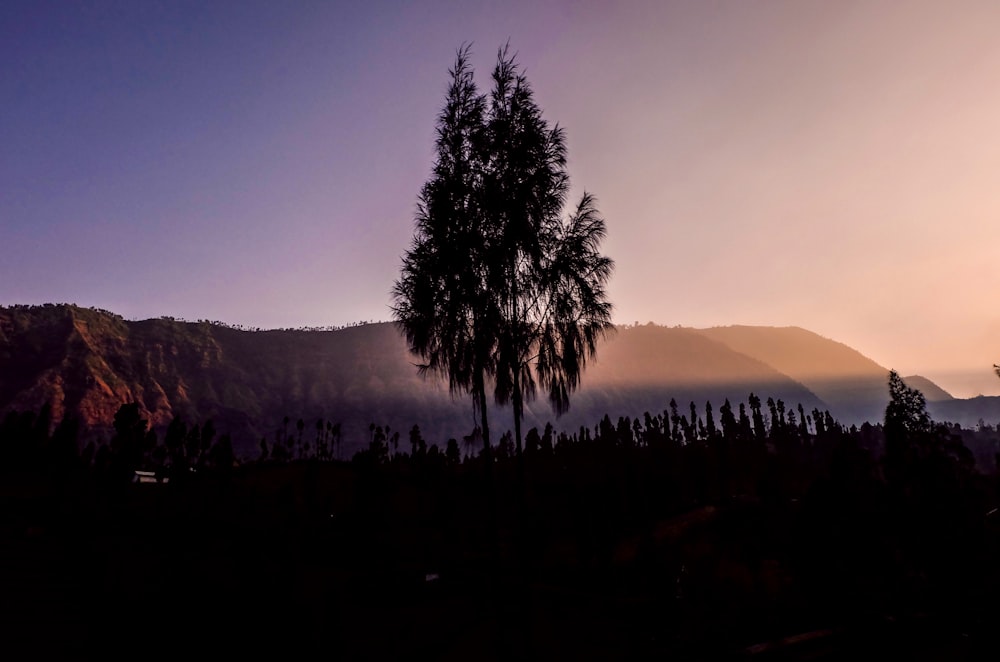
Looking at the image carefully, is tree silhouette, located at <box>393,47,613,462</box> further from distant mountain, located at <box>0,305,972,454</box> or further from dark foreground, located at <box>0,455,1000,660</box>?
distant mountain, located at <box>0,305,972,454</box>

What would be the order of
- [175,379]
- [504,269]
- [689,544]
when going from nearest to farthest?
[504,269]
[689,544]
[175,379]

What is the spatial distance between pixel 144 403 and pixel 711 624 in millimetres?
166558

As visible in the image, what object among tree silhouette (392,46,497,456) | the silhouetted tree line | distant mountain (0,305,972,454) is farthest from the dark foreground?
distant mountain (0,305,972,454)

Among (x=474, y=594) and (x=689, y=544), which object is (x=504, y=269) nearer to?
(x=474, y=594)

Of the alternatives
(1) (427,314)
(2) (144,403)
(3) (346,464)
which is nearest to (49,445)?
(3) (346,464)

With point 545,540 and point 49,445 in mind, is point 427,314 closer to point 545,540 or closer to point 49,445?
point 545,540

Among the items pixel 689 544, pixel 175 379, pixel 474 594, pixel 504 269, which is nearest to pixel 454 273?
pixel 504 269

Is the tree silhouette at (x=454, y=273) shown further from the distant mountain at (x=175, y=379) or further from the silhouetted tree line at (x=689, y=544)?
the distant mountain at (x=175, y=379)

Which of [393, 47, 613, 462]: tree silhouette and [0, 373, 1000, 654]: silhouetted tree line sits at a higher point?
[393, 47, 613, 462]: tree silhouette

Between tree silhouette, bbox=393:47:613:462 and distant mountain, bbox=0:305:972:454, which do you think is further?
distant mountain, bbox=0:305:972:454

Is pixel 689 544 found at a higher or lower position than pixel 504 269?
lower

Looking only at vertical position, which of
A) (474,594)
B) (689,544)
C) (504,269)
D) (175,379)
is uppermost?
(175,379)

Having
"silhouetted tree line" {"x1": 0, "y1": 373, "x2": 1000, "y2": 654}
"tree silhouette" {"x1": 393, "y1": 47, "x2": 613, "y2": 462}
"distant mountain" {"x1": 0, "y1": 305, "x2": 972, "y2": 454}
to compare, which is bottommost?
"silhouetted tree line" {"x1": 0, "y1": 373, "x2": 1000, "y2": 654}

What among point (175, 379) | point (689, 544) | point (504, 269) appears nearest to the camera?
point (504, 269)
